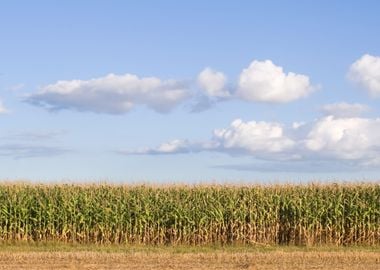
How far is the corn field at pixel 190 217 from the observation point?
31438 mm

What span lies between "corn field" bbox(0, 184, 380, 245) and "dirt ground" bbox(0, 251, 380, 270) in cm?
517

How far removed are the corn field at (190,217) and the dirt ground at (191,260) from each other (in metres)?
5.17

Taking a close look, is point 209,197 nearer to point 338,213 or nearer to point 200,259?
point 338,213

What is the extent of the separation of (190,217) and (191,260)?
8.03 metres

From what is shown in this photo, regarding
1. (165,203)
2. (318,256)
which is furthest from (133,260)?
(165,203)

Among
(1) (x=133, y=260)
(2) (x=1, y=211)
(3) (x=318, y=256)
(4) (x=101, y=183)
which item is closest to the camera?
(1) (x=133, y=260)

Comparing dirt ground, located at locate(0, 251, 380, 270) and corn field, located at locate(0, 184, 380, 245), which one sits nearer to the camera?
dirt ground, located at locate(0, 251, 380, 270)

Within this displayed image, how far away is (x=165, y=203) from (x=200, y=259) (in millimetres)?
8548

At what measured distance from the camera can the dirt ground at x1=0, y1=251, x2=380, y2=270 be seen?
22.2 metres

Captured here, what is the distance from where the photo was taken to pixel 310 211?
32156 millimetres

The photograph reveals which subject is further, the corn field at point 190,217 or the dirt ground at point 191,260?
the corn field at point 190,217

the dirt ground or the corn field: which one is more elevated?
the corn field

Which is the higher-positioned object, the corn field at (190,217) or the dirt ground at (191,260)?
the corn field at (190,217)

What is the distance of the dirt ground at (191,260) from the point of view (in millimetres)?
22172
